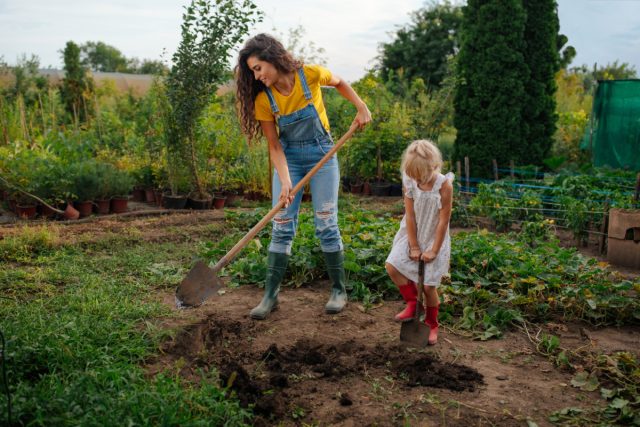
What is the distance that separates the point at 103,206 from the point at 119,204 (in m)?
0.22

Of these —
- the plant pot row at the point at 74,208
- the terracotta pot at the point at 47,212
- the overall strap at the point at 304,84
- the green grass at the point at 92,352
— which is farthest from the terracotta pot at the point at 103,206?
the overall strap at the point at 304,84

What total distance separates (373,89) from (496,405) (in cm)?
908

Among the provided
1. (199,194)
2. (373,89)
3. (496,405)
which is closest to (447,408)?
(496,405)

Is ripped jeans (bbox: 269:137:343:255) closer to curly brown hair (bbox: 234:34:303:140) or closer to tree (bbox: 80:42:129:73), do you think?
curly brown hair (bbox: 234:34:303:140)

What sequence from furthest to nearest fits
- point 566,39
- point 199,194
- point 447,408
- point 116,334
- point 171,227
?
point 566,39 < point 199,194 < point 171,227 < point 116,334 < point 447,408

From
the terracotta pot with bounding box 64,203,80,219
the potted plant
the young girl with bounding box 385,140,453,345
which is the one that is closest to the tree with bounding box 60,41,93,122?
the potted plant

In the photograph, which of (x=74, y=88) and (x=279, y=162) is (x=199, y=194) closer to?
(x=279, y=162)

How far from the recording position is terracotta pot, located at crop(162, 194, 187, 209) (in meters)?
8.48

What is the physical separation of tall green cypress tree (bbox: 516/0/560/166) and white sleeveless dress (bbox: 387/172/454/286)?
7887 millimetres

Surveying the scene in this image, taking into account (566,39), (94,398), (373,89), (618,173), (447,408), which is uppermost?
(566,39)

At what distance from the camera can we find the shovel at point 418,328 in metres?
3.43

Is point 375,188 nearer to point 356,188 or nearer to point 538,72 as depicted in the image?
point 356,188

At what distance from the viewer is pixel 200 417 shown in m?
2.40

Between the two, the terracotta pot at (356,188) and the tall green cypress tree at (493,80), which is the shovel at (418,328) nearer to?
the terracotta pot at (356,188)
